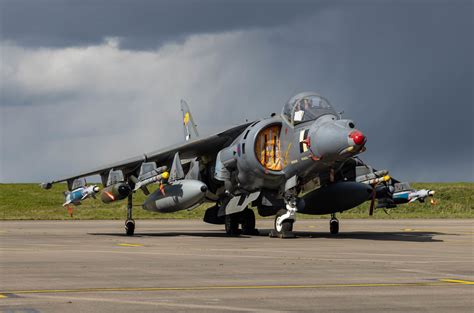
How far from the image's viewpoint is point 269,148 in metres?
25.8

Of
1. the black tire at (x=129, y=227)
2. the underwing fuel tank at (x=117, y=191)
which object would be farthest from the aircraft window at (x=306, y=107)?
the black tire at (x=129, y=227)

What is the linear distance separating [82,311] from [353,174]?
19.8 m

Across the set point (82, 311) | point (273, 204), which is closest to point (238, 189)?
point (273, 204)

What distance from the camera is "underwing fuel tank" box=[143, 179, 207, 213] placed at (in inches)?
1027

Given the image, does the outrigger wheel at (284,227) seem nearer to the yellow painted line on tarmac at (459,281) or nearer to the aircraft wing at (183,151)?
the aircraft wing at (183,151)

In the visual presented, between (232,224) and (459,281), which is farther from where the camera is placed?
(232,224)

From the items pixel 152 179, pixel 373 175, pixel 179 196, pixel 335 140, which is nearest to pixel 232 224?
pixel 179 196

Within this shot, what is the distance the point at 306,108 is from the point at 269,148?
6.76 ft

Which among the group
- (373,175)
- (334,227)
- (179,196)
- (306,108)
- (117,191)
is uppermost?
(306,108)

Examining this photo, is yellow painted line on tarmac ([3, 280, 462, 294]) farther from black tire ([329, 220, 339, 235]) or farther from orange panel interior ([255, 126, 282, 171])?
black tire ([329, 220, 339, 235])

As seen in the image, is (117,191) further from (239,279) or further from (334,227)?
(239,279)

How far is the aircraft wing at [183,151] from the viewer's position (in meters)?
28.1

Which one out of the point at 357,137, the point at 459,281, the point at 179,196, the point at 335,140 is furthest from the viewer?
the point at 179,196

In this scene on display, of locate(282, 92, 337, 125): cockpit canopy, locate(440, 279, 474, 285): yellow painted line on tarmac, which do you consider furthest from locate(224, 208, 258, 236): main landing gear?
locate(440, 279, 474, 285): yellow painted line on tarmac
